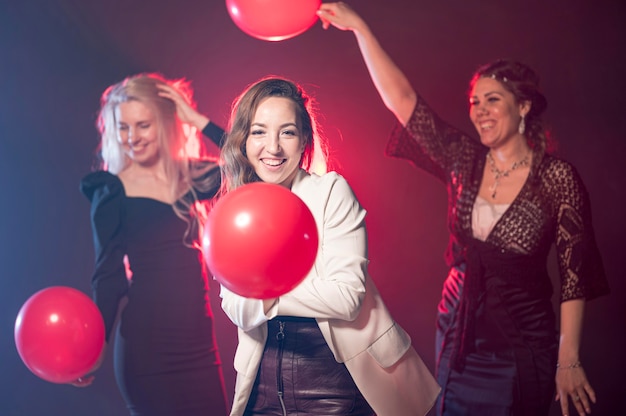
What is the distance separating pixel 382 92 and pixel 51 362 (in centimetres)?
159

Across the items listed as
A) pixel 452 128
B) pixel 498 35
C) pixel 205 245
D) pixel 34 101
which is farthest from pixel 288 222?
pixel 34 101

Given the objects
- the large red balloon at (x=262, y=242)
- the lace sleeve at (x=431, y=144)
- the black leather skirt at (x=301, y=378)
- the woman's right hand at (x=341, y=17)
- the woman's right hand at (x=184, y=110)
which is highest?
the woman's right hand at (x=341, y=17)

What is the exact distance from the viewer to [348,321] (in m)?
1.84

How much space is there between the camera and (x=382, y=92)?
282cm

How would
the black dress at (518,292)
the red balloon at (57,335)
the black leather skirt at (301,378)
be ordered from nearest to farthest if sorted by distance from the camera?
the black leather skirt at (301,378)
the red balloon at (57,335)
the black dress at (518,292)

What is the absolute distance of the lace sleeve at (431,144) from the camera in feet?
8.84

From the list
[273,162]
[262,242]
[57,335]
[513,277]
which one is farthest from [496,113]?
[57,335]

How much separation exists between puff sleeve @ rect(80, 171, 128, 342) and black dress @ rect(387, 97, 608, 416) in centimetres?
131

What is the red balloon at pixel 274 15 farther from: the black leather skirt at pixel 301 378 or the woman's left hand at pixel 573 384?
the woman's left hand at pixel 573 384

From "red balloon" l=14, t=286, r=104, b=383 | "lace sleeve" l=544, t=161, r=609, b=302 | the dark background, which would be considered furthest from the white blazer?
the dark background

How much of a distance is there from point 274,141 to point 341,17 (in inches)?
36.2

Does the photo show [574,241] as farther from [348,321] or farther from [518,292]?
[348,321]

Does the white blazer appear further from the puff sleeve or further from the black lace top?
the puff sleeve

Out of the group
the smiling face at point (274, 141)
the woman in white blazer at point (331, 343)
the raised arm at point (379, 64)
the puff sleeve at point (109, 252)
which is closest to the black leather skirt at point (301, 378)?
the woman in white blazer at point (331, 343)
